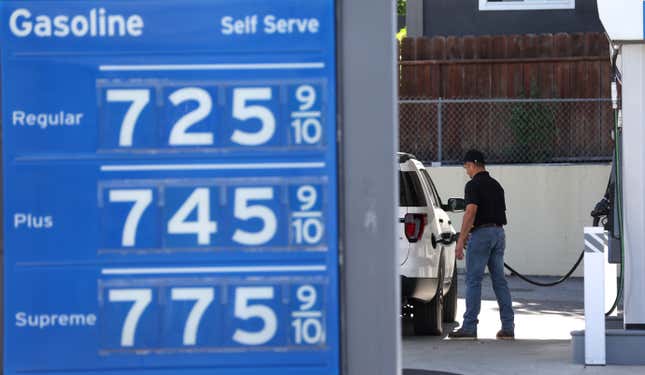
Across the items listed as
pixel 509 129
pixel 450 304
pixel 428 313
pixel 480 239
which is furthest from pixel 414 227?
pixel 509 129

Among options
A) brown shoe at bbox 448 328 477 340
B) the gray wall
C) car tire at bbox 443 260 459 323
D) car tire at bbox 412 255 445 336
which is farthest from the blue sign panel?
the gray wall

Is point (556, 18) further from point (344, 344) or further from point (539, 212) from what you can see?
point (344, 344)

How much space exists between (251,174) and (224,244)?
0.82ft

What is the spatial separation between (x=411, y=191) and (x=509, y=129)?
29.1 ft

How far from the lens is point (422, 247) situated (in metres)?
12.6


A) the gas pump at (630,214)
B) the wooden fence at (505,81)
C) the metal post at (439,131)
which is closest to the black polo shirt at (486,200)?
the gas pump at (630,214)

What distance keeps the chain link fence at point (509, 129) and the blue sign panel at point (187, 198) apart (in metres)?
16.6

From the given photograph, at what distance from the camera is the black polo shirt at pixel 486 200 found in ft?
41.9

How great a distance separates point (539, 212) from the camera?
20.5 metres

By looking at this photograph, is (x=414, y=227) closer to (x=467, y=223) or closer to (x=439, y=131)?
(x=467, y=223)

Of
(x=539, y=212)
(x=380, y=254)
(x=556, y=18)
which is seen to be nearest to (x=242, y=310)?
(x=380, y=254)

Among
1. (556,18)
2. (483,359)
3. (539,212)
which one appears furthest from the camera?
(556,18)

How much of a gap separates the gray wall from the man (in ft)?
36.1

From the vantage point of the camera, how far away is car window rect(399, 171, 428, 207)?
12852 millimetres
